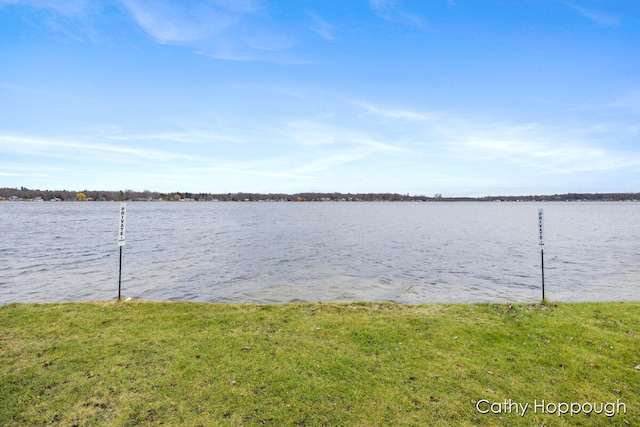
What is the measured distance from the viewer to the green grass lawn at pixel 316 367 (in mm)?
4641

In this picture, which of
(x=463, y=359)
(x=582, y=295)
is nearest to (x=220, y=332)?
(x=463, y=359)

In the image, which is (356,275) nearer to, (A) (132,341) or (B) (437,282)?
(B) (437,282)

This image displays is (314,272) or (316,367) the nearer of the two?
(316,367)

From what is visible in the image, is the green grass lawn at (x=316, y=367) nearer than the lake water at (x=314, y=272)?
Answer: Yes

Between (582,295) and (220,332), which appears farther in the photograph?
(582,295)

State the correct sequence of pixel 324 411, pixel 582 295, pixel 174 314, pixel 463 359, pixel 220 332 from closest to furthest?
pixel 324 411
pixel 463 359
pixel 220 332
pixel 174 314
pixel 582 295

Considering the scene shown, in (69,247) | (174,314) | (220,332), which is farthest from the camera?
(69,247)

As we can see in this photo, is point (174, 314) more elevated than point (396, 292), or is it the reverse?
point (174, 314)

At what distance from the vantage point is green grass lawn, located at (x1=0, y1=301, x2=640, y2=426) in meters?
4.64

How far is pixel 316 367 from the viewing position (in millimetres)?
5812

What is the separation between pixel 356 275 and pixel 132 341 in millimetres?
12179

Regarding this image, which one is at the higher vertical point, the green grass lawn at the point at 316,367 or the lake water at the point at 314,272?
the green grass lawn at the point at 316,367

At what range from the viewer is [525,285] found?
15781mm

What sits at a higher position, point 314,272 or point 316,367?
point 316,367
